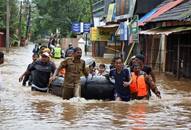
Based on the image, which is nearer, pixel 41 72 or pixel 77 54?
pixel 77 54

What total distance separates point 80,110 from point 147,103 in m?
1.88

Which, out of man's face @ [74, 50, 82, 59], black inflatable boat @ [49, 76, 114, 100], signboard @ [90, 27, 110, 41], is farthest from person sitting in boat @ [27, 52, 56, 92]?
signboard @ [90, 27, 110, 41]

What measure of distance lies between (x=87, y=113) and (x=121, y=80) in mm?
1418

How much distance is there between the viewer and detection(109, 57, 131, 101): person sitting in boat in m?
12.7

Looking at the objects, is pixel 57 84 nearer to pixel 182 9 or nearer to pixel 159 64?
pixel 182 9

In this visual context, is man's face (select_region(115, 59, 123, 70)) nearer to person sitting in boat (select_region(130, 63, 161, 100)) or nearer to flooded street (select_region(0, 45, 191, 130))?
person sitting in boat (select_region(130, 63, 161, 100))

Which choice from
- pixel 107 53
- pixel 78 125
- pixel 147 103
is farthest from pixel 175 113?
→ pixel 107 53

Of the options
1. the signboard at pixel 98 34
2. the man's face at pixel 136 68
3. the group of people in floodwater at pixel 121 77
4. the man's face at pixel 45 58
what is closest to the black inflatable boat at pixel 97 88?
the group of people in floodwater at pixel 121 77

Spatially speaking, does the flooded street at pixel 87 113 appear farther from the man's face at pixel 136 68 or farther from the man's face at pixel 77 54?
the man's face at pixel 77 54

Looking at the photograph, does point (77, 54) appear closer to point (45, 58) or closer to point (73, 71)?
point (73, 71)

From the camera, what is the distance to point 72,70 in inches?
517

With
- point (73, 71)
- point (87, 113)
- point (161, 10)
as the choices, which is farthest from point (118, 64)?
point (161, 10)

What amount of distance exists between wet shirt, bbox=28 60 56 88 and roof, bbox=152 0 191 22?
6929mm

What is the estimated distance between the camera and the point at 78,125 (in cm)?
1000
